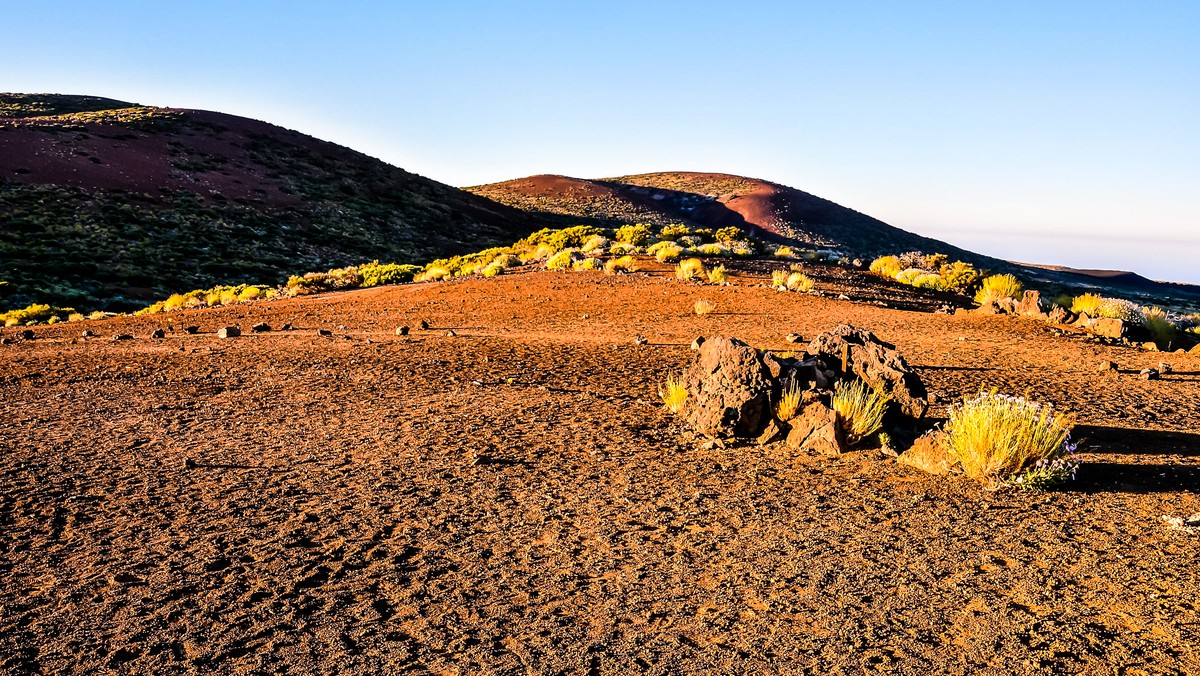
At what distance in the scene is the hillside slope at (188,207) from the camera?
32750mm

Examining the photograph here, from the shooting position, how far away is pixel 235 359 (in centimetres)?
1218

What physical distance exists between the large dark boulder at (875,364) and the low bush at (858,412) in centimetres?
30

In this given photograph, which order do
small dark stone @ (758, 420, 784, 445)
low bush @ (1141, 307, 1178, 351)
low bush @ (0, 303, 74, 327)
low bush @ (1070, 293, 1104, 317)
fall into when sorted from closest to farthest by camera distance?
small dark stone @ (758, 420, 784, 445), low bush @ (1141, 307, 1178, 351), low bush @ (1070, 293, 1104, 317), low bush @ (0, 303, 74, 327)

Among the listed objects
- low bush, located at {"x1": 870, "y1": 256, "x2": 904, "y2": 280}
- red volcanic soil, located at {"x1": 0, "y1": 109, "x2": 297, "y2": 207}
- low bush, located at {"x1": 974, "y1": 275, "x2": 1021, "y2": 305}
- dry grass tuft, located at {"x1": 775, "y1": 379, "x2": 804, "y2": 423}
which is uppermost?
red volcanic soil, located at {"x1": 0, "y1": 109, "x2": 297, "y2": 207}

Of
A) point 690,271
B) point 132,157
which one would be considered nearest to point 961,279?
point 690,271

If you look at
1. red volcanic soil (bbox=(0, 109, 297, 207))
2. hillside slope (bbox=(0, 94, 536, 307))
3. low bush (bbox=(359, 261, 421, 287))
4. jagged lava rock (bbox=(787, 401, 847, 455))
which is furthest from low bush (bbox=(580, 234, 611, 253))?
red volcanic soil (bbox=(0, 109, 297, 207))

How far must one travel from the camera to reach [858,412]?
7.55 meters

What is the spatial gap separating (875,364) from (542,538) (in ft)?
14.9

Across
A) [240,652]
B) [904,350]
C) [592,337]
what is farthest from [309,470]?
[904,350]

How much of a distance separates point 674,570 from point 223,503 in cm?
370

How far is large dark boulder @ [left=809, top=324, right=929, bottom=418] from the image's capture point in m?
7.93

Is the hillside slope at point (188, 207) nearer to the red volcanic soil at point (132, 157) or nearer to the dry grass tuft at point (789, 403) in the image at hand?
the red volcanic soil at point (132, 157)

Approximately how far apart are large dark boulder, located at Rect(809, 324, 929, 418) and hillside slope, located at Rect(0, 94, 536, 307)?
88.3ft

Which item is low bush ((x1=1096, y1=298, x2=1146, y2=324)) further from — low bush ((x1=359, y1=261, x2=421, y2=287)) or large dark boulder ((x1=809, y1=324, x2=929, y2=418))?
low bush ((x1=359, y1=261, x2=421, y2=287))
